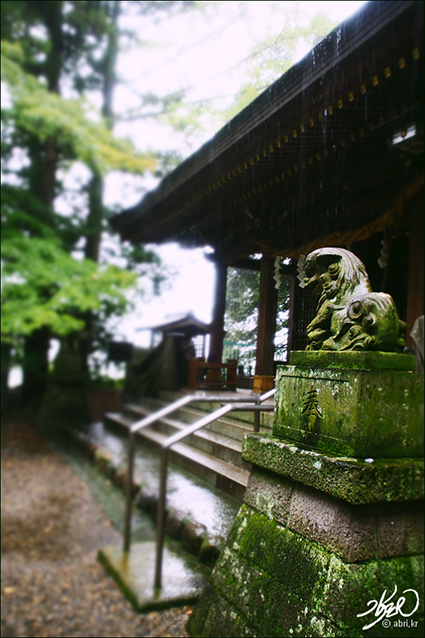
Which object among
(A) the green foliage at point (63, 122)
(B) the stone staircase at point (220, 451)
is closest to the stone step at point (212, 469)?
(B) the stone staircase at point (220, 451)

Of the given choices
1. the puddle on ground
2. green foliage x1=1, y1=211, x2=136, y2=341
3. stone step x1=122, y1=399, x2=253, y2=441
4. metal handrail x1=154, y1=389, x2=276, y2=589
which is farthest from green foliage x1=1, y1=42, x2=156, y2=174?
metal handrail x1=154, y1=389, x2=276, y2=589

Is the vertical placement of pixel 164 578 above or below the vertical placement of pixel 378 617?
below

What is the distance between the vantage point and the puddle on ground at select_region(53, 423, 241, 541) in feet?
9.38

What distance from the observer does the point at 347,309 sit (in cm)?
158

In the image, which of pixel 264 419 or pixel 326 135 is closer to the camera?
pixel 326 135

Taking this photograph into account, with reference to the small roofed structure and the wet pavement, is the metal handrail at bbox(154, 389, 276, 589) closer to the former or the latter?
the wet pavement

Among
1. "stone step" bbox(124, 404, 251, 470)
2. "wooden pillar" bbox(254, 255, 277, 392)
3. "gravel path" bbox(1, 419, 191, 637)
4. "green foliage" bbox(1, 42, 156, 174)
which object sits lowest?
"gravel path" bbox(1, 419, 191, 637)

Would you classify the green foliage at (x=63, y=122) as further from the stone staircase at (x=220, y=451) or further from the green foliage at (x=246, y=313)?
the green foliage at (x=246, y=313)

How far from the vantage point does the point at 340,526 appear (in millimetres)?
1480

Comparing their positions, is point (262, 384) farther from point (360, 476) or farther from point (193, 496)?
point (193, 496)

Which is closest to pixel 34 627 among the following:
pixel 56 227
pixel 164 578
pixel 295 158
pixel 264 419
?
pixel 164 578

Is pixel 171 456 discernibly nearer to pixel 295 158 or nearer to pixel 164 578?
pixel 164 578

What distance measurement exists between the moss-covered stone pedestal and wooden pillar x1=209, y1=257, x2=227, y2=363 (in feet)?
1.60

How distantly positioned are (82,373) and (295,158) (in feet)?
23.4
